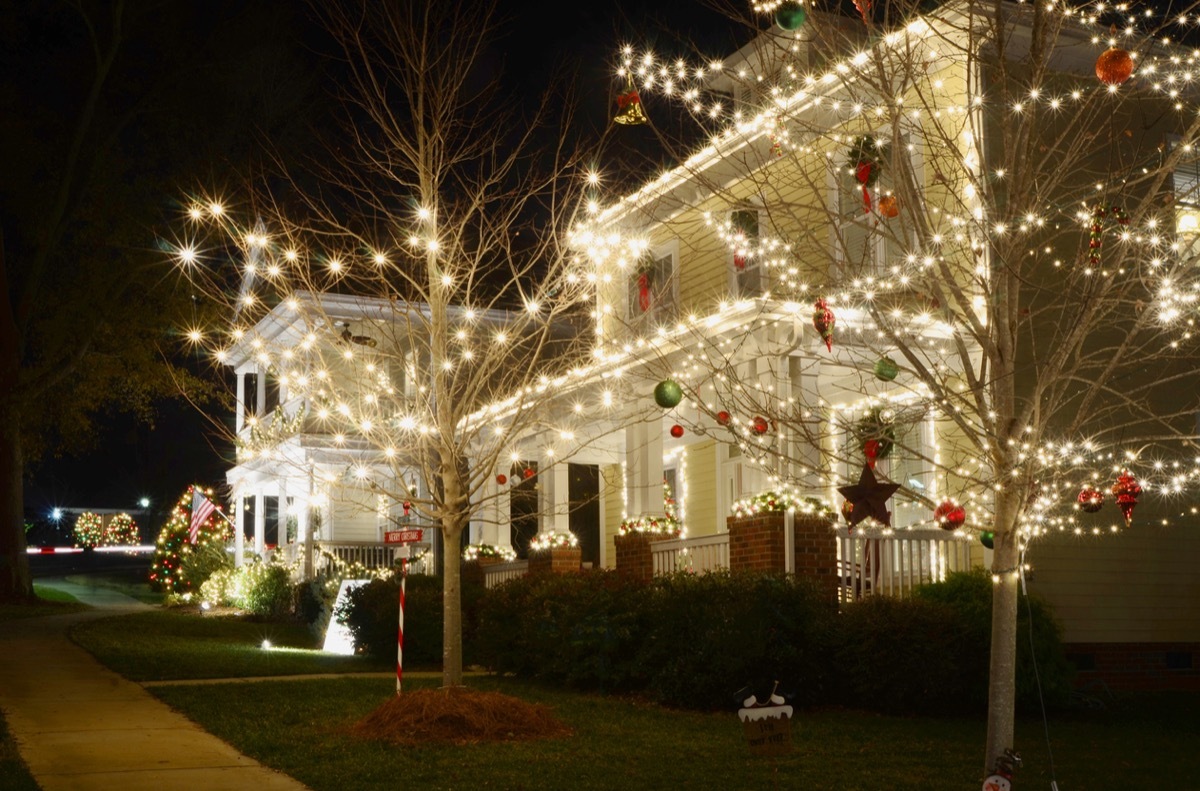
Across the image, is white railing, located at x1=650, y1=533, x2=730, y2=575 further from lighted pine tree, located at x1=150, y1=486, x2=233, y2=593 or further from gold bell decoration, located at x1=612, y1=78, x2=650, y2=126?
lighted pine tree, located at x1=150, y1=486, x2=233, y2=593

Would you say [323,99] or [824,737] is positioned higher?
[323,99]

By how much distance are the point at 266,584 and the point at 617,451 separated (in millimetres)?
8421

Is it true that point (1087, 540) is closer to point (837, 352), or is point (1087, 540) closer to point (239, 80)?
point (837, 352)

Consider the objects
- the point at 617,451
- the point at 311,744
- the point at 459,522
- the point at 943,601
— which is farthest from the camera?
the point at 617,451

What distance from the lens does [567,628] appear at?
43.8 feet

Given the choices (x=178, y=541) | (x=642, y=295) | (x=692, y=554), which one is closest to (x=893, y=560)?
(x=692, y=554)

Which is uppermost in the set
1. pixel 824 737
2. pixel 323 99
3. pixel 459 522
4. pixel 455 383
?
pixel 323 99

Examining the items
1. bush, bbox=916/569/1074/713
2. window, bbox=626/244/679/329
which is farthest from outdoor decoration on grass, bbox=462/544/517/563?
bush, bbox=916/569/1074/713

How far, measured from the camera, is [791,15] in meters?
7.63

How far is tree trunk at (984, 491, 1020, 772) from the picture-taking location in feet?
22.7

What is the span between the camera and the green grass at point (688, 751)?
8273 millimetres

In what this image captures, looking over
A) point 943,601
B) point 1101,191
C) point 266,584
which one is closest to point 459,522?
point 943,601

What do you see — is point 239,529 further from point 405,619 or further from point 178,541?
point 405,619

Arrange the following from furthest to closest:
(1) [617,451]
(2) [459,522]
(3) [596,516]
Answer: (3) [596,516] < (1) [617,451] < (2) [459,522]
